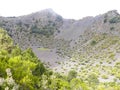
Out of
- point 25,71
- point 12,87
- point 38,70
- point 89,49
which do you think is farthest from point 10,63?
point 89,49

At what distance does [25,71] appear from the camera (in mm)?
36000

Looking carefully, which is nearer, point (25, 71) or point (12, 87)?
point (12, 87)

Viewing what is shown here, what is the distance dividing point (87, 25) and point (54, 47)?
2827 centimetres

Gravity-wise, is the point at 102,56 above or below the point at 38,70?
below

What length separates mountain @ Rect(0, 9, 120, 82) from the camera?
10412 cm

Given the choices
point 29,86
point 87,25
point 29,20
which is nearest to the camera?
point 29,86

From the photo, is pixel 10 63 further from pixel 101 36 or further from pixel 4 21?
pixel 4 21

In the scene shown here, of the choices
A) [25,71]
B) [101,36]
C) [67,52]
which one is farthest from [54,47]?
[25,71]

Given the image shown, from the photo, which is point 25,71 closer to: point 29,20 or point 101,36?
point 101,36

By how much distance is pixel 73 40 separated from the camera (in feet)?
497

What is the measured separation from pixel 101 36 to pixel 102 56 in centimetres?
2567

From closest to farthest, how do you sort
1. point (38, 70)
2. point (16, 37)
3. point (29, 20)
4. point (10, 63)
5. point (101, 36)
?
1. point (10, 63)
2. point (38, 70)
3. point (101, 36)
4. point (16, 37)
5. point (29, 20)

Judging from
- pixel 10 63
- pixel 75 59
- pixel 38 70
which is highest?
pixel 10 63

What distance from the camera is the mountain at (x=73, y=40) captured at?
104125mm
